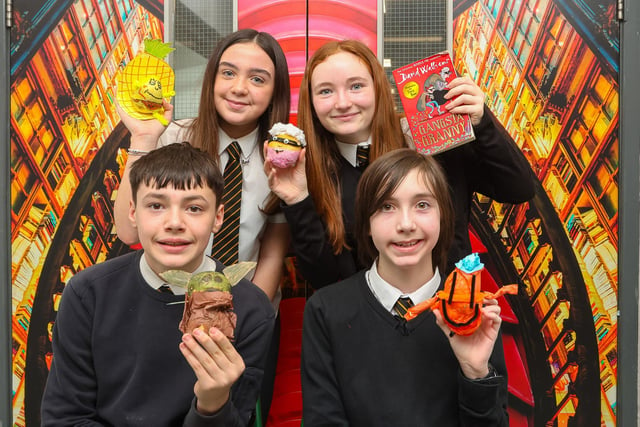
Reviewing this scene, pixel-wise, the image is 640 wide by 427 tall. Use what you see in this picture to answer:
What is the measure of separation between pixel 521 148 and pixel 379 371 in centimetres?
126

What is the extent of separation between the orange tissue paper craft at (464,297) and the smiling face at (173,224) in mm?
607

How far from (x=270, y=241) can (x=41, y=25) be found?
1306 millimetres

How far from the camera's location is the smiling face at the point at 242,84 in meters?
2.10

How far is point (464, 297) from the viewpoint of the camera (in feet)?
4.71

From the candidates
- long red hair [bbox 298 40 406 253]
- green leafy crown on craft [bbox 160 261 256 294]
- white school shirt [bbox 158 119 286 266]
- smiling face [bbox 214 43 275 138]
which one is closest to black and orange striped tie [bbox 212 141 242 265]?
white school shirt [bbox 158 119 286 266]

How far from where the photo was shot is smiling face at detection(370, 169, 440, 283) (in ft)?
5.47

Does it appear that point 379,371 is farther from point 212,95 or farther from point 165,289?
point 212,95

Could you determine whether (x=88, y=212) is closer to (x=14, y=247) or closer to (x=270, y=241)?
(x=14, y=247)

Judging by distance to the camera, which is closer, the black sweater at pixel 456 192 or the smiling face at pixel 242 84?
the black sweater at pixel 456 192

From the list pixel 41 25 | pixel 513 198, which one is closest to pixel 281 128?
pixel 513 198

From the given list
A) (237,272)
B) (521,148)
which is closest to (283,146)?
(237,272)

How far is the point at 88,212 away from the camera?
104 inches

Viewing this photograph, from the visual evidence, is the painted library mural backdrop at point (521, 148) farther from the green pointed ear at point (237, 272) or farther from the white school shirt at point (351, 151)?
the green pointed ear at point (237, 272)

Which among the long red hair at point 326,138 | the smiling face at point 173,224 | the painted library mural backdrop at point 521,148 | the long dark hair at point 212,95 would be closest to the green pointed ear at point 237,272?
the smiling face at point 173,224
